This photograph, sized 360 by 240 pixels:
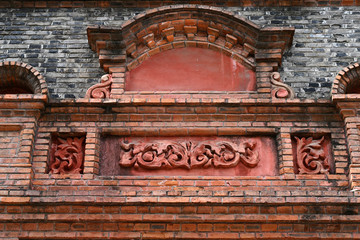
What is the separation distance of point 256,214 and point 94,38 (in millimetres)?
3102

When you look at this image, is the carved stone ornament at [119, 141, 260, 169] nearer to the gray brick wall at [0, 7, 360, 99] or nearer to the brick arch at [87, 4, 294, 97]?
the brick arch at [87, 4, 294, 97]

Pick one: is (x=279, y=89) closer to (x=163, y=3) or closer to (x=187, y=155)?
(x=187, y=155)

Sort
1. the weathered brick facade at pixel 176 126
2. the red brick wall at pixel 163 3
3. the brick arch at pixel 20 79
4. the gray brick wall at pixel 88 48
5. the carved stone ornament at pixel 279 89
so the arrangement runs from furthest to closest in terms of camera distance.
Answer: the red brick wall at pixel 163 3
the gray brick wall at pixel 88 48
the brick arch at pixel 20 79
the carved stone ornament at pixel 279 89
the weathered brick facade at pixel 176 126

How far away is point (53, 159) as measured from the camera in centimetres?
639

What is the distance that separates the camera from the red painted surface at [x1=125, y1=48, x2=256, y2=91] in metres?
6.95

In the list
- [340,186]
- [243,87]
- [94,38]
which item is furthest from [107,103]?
[340,186]

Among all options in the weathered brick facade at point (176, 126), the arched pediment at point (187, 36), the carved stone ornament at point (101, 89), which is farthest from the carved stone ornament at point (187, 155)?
the arched pediment at point (187, 36)

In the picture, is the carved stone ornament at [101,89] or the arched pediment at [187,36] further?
the arched pediment at [187,36]

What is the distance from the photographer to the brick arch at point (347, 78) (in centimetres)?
675

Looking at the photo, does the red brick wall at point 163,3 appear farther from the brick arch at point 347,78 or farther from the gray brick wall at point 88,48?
the brick arch at point 347,78

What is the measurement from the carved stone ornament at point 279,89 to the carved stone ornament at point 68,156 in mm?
2425

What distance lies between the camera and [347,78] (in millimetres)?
6836

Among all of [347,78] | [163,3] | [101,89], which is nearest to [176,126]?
[101,89]

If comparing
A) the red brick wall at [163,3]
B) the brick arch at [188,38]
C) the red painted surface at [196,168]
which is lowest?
the red painted surface at [196,168]
